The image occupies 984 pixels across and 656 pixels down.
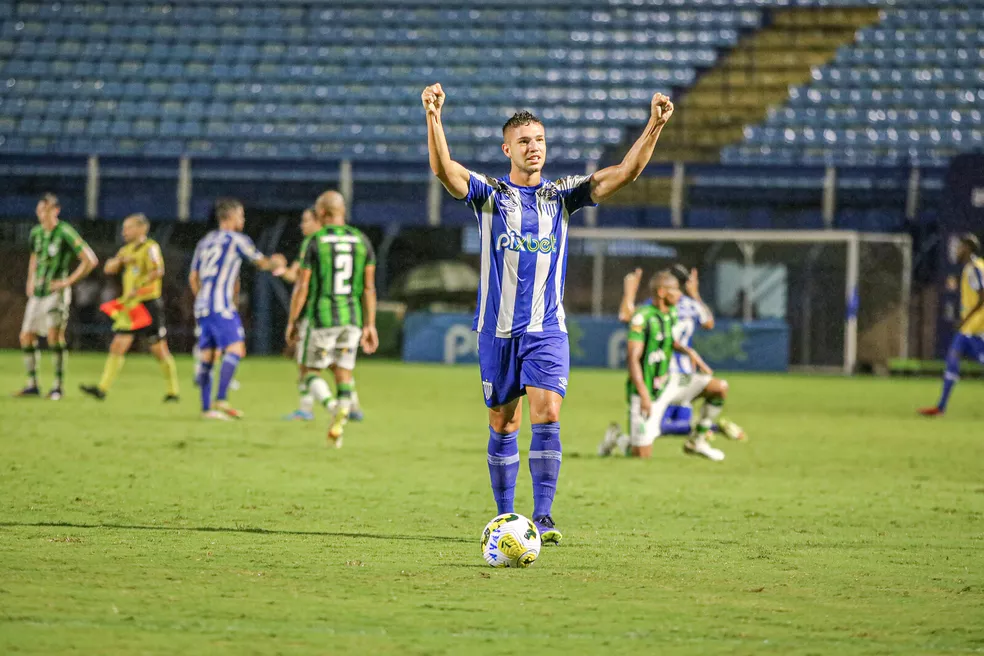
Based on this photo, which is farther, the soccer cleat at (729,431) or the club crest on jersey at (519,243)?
the soccer cleat at (729,431)

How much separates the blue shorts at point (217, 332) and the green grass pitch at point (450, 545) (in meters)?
0.72

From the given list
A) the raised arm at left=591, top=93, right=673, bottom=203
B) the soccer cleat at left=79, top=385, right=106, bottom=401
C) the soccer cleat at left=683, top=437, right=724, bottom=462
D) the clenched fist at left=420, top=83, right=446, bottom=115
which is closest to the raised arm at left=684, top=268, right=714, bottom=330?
the soccer cleat at left=683, top=437, right=724, bottom=462

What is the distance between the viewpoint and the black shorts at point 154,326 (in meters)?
15.1

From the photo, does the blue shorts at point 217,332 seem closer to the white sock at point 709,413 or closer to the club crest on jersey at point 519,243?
the white sock at point 709,413

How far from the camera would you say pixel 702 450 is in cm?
1124

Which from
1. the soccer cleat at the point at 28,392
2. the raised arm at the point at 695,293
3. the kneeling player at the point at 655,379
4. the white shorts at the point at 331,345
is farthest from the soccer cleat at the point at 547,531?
the soccer cleat at the point at 28,392

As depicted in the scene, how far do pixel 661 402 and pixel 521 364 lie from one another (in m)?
4.96

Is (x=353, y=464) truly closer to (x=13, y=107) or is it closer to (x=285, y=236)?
(x=285, y=236)

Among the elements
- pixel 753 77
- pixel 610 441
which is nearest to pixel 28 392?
pixel 610 441

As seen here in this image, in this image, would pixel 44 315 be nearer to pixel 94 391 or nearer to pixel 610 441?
pixel 94 391

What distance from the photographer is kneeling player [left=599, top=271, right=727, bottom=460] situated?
10.8 m

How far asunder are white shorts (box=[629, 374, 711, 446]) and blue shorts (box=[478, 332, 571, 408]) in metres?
4.57

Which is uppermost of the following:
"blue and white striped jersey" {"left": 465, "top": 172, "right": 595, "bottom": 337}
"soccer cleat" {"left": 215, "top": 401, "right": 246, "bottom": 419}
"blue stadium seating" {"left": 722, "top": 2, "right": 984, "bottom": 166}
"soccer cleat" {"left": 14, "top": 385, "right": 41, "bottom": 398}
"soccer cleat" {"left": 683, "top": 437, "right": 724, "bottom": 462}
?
"blue stadium seating" {"left": 722, "top": 2, "right": 984, "bottom": 166}

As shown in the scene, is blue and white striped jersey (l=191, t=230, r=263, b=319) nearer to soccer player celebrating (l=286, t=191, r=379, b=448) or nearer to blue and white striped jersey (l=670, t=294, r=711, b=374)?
soccer player celebrating (l=286, t=191, r=379, b=448)
